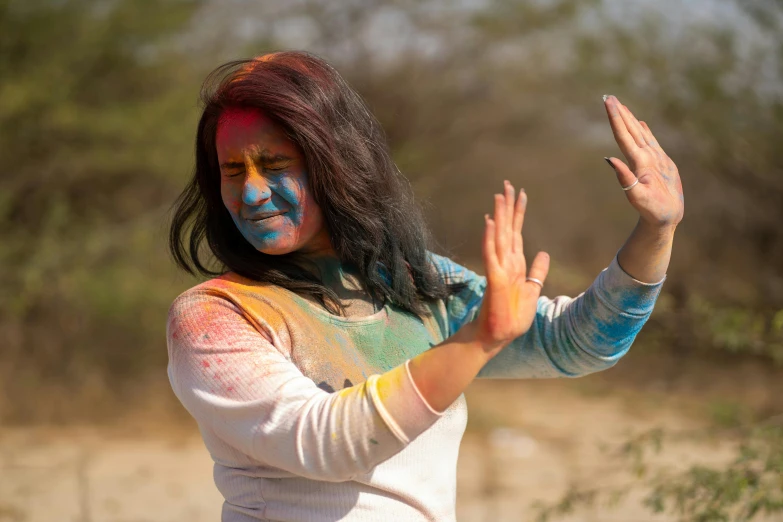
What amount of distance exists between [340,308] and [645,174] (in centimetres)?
62

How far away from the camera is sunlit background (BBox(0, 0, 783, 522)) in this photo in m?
6.23

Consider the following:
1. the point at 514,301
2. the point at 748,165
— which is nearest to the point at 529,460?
the point at 748,165

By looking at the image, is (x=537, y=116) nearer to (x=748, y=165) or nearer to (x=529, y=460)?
(x=748, y=165)

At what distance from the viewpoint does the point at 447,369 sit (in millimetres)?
1320

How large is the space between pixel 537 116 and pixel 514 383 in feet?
8.31

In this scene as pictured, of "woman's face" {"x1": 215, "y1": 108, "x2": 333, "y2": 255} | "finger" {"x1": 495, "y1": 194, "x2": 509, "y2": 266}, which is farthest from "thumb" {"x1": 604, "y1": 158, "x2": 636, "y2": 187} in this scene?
"woman's face" {"x1": 215, "y1": 108, "x2": 333, "y2": 255}

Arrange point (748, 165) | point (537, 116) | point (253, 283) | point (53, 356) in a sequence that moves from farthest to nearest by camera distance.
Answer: point (537, 116) < point (53, 356) < point (748, 165) < point (253, 283)

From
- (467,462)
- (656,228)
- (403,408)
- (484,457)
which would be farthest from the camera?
(484,457)

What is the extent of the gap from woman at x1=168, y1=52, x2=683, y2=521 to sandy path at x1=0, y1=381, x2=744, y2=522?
262cm

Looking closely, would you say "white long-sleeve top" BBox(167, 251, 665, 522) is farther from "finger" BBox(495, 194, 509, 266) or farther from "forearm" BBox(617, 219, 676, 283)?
"finger" BBox(495, 194, 509, 266)

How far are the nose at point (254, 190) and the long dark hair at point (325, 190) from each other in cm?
9

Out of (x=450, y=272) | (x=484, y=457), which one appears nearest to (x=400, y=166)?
(x=484, y=457)

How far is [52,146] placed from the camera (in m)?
7.43

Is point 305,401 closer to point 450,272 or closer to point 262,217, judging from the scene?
point 262,217
